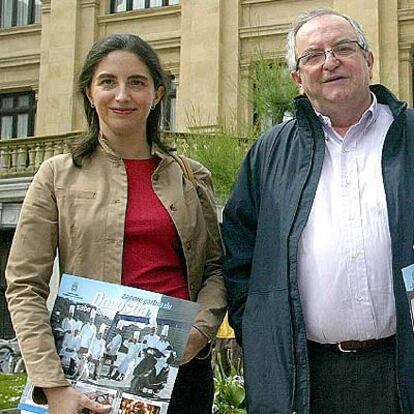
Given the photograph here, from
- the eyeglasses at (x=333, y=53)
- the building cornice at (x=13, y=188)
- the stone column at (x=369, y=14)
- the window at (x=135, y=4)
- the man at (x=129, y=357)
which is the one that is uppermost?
the window at (x=135, y=4)

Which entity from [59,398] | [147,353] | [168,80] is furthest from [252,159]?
[59,398]

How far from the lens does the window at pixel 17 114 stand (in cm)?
2452

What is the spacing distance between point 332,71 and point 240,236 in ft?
2.30

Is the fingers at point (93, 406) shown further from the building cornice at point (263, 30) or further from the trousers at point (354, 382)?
the building cornice at point (263, 30)

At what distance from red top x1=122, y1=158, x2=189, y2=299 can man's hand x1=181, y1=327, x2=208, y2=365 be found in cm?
14

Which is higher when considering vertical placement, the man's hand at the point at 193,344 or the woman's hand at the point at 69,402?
the man's hand at the point at 193,344

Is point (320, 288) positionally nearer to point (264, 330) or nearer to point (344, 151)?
point (264, 330)

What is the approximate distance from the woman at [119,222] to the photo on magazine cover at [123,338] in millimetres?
79

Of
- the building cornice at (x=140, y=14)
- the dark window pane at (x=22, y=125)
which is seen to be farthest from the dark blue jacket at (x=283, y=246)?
the dark window pane at (x=22, y=125)

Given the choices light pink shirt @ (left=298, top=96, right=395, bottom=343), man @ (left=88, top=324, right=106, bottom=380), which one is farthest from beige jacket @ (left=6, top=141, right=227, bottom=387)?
light pink shirt @ (left=298, top=96, right=395, bottom=343)

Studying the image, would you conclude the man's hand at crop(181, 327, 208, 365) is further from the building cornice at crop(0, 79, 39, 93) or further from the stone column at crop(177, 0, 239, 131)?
the building cornice at crop(0, 79, 39, 93)

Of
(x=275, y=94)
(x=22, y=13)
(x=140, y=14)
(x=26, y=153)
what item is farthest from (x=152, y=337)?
(x=22, y=13)

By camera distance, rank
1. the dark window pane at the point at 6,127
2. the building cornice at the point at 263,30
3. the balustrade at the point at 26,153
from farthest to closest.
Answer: the dark window pane at the point at 6,127
the building cornice at the point at 263,30
the balustrade at the point at 26,153

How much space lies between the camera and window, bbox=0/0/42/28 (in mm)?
25000
